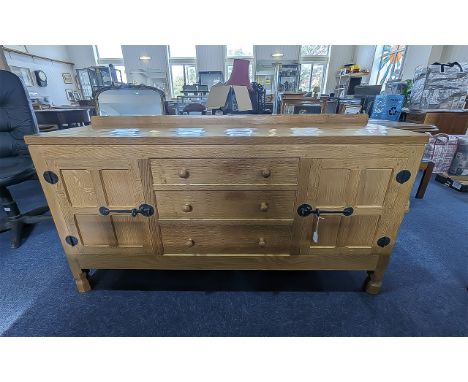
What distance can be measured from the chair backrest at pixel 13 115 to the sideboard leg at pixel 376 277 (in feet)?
7.18

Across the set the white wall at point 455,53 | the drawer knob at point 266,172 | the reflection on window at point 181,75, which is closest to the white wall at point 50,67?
the reflection on window at point 181,75

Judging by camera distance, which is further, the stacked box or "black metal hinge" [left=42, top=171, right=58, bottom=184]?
the stacked box

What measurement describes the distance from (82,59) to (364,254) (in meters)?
12.4

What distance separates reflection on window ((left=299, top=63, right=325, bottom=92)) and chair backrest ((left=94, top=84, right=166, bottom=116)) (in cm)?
940

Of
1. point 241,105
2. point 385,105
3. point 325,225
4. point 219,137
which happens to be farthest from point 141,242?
point 385,105

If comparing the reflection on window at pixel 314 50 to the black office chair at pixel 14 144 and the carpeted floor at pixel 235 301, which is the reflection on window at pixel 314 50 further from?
the black office chair at pixel 14 144

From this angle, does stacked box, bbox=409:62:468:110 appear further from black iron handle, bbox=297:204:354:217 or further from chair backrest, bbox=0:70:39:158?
chair backrest, bbox=0:70:39:158

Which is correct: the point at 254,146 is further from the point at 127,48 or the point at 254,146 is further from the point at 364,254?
the point at 127,48

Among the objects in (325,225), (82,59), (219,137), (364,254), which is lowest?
(364,254)

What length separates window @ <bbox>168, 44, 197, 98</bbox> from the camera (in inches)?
374

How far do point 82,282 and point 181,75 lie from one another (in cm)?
1056

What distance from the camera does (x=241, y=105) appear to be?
1.53 m

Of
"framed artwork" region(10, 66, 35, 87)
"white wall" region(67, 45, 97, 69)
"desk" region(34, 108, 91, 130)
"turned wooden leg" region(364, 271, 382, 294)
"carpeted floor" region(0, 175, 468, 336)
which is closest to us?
"carpeted floor" region(0, 175, 468, 336)

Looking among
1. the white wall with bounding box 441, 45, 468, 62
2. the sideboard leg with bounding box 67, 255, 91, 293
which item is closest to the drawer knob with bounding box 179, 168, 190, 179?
the sideboard leg with bounding box 67, 255, 91, 293
